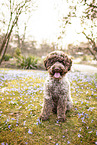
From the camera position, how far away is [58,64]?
9.74 feet

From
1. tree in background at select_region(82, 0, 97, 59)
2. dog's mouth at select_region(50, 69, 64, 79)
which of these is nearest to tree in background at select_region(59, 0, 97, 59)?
tree in background at select_region(82, 0, 97, 59)

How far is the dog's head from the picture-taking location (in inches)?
116

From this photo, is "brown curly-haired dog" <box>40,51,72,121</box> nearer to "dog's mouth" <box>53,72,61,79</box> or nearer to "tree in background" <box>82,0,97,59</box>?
"dog's mouth" <box>53,72,61,79</box>

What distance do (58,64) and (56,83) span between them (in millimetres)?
649

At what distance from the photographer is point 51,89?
3.33m

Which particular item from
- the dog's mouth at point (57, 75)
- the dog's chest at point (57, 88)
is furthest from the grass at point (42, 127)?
the dog's mouth at point (57, 75)

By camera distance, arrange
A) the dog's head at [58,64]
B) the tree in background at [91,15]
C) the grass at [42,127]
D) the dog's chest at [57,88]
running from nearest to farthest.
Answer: the grass at [42,127], the dog's head at [58,64], the dog's chest at [57,88], the tree in background at [91,15]

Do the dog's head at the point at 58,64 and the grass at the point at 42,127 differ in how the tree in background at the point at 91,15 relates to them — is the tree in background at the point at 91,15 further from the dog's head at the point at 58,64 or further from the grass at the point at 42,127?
the grass at the point at 42,127

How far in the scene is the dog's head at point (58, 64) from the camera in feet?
9.68

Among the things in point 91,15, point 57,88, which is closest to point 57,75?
point 57,88

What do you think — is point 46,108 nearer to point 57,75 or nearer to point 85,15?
point 57,75

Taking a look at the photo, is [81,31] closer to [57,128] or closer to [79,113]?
[79,113]

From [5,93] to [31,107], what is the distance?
221 cm

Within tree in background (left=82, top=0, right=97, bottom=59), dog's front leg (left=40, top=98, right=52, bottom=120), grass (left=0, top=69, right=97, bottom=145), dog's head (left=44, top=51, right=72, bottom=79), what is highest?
tree in background (left=82, top=0, right=97, bottom=59)
